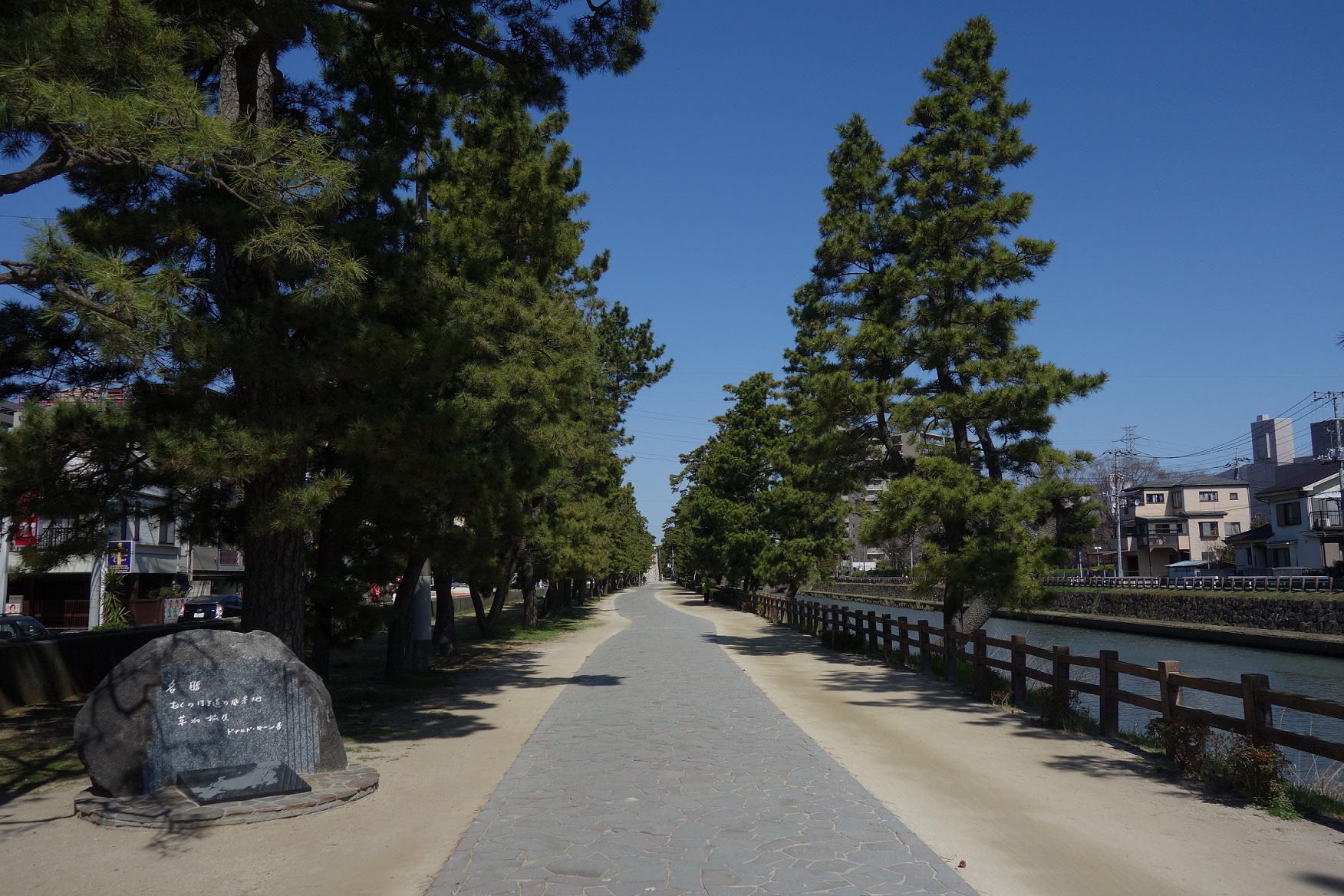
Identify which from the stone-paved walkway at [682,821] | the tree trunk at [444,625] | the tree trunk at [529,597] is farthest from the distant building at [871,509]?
the tree trunk at [529,597]

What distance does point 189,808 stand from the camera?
6910 mm

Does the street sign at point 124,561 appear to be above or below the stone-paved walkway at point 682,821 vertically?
above

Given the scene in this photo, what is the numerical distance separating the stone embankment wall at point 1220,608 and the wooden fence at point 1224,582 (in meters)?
2.40

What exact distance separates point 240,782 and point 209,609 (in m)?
30.6

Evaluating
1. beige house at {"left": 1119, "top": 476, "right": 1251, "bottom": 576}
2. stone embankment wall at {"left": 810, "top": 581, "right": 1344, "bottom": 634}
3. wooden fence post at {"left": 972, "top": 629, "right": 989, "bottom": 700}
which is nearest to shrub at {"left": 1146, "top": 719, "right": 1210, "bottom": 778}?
wooden fence post at {"left": 972, "top": 629, "right": 989, "bottom": 700}

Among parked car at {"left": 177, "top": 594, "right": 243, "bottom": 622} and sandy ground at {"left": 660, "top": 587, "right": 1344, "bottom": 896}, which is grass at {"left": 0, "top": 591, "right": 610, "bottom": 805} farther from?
parked car at {"left": 177, "top": 594, "right": 243, "bottom": 622}

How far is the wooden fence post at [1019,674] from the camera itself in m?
12.6

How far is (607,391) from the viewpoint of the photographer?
38.2 metres

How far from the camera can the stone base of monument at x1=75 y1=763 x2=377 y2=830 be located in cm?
674

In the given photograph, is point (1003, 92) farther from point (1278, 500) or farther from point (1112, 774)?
point (1278, 500)

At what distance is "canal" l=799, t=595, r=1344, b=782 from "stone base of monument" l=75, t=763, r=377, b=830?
8950 millimetres

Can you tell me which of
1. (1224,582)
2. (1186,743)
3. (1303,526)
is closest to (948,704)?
(1186,743)

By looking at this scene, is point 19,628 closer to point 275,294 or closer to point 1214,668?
point 275,294

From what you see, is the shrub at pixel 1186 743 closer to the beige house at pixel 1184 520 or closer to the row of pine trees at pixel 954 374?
the row of pine trees at pixel 954 374
